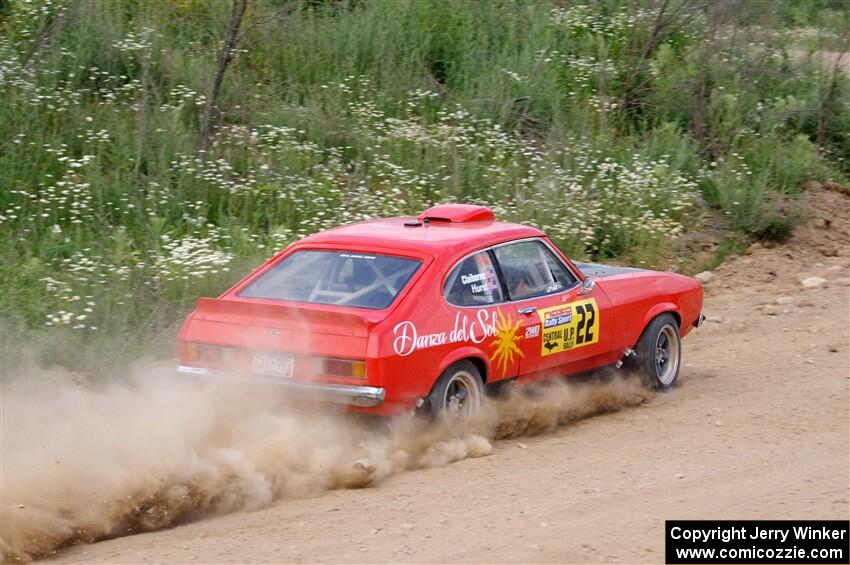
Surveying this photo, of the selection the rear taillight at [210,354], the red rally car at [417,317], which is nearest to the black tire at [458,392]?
the red rally car at [417,317]

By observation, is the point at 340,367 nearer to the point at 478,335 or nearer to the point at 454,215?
the point at 478,335

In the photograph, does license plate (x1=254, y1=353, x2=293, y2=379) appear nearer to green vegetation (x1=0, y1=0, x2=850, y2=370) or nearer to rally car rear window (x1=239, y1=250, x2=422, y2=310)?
rally car rear window (x1=239, y1=250, x2=422, y2=310)

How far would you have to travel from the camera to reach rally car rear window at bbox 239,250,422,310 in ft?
23.5

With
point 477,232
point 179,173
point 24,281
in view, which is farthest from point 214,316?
point 179,173

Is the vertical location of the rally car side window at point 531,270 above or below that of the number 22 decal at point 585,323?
above

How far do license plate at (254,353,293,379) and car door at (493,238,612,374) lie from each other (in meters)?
1.63

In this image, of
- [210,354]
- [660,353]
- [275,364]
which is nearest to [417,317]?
[275,364]

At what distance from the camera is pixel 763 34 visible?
59.3 feet

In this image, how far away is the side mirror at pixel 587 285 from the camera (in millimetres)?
8234

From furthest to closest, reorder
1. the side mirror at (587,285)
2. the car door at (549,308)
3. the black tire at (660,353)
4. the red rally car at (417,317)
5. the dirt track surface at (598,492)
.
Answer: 1. the black tire at (660,353)
2. the side mirror at (587,285)
3. the car door at (549,308)
4. the red rally car at (417,317)
5. the dirt track surface at (598,492)

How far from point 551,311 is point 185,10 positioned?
31.7ft

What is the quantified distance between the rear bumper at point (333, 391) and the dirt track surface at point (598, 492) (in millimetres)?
490

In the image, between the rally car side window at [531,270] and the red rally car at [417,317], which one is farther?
the rally car side window at [531,270]

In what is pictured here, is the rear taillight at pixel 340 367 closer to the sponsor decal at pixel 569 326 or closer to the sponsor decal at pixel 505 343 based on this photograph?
the sponsor decal at pixel 505 343
